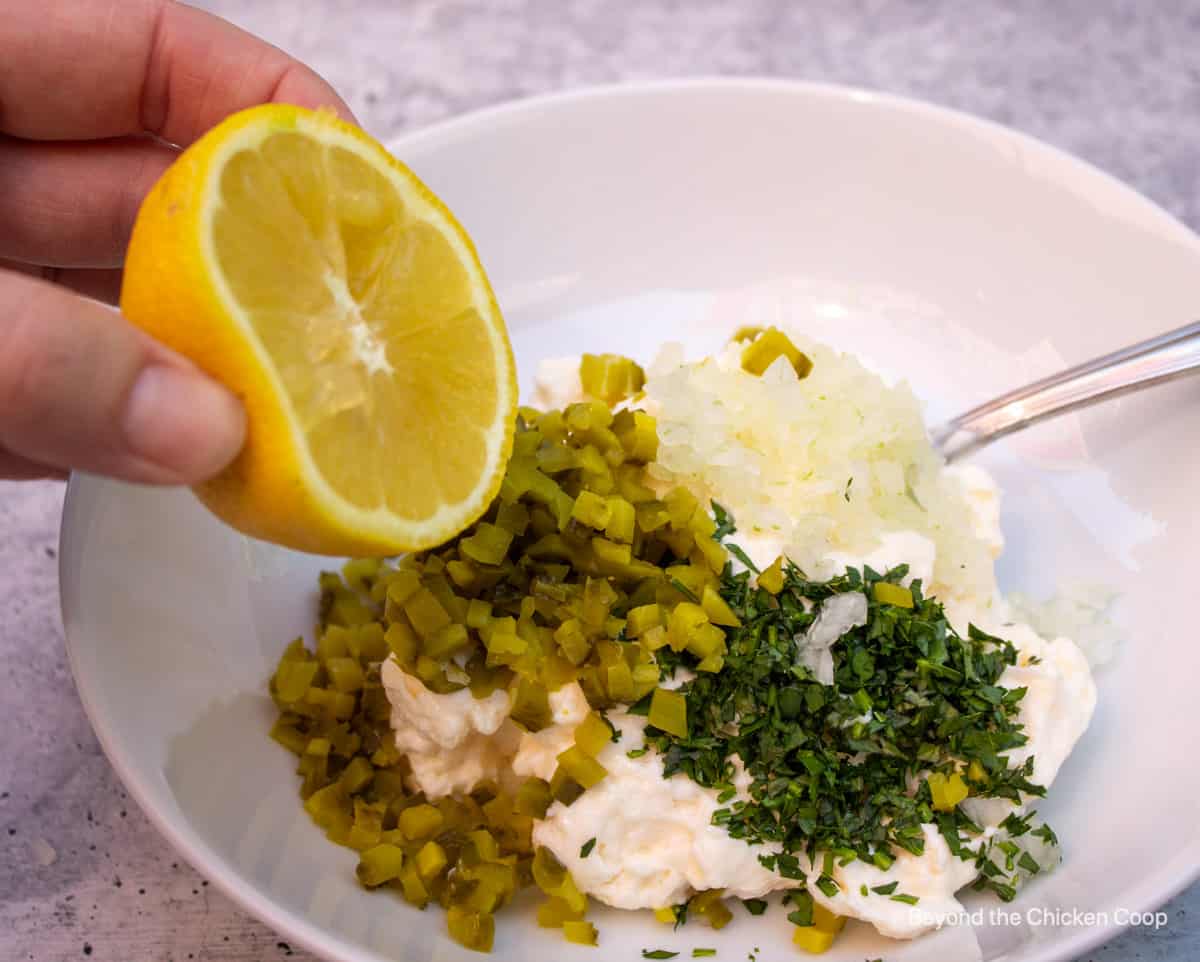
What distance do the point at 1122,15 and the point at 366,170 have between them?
3.15 m

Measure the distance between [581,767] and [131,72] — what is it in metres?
1.46

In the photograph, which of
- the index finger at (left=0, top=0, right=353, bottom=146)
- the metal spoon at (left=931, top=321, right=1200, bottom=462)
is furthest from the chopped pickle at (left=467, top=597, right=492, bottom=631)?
the metal spoon at (left=931, top=321, right=1200, bottom=462)

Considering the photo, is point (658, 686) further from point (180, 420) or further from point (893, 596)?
point (180, 420)

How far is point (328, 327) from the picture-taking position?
1.42 meters

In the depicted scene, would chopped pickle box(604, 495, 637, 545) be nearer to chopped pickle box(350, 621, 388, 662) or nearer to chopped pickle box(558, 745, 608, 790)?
chopped pickle box(558, 745, 608, 790)

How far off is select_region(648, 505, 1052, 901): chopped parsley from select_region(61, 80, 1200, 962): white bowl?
0.16 meters

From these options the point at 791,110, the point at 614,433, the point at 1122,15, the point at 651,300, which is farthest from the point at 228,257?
the point at 1122,15

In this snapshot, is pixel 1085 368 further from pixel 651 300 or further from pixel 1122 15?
pixel 1122 15

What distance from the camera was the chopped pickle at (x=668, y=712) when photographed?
1.75 metres

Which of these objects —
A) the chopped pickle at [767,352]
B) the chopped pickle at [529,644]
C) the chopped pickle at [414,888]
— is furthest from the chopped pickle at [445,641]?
the chopped pickle at [767,352]

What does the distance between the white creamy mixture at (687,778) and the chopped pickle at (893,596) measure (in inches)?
3.1

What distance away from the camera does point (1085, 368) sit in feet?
7.42

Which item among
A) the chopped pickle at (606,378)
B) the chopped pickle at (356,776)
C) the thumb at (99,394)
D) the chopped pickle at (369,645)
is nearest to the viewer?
the thumb at (99,394)

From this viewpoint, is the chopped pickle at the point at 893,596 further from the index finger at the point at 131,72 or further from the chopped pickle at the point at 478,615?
the index finger at the point at 131,72
